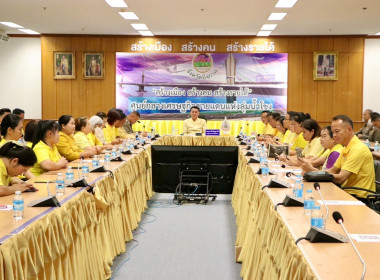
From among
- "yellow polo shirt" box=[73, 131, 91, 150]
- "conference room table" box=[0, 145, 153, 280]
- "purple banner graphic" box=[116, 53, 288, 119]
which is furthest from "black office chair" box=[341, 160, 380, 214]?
"purple banner graphic" box=[116, 53, 288, 119]

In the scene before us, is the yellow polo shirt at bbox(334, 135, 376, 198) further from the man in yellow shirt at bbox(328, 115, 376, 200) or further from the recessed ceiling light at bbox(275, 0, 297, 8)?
the recessed ceiling light at bbox(275, 0, 297, 8)

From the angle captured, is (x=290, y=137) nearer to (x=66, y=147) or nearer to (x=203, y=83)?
(x=66, y=147)

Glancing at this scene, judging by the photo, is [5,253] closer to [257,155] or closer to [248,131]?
[257,155]

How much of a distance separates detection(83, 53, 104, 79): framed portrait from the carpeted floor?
7.12 m

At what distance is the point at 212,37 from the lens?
13195 mm

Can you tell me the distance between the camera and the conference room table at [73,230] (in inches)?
88.1

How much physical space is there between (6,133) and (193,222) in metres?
2.32

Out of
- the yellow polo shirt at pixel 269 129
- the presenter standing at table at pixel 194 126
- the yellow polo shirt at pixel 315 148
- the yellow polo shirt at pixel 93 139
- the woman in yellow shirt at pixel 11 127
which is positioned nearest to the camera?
the woman in yellow shirt at pixel 11 127

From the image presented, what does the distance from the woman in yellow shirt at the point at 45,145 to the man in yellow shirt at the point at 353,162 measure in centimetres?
246

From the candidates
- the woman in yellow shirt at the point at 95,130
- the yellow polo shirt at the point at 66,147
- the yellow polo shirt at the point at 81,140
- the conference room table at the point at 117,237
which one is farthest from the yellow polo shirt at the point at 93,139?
the conference room table at the point at 117,237

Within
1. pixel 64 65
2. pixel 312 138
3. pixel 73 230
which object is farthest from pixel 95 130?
pixel 64 65

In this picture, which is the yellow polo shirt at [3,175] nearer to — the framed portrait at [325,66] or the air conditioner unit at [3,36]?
the air conditioner unit at [3,36]

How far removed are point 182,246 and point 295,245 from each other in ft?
9.44

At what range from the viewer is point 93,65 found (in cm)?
1330
